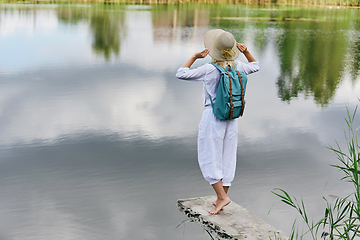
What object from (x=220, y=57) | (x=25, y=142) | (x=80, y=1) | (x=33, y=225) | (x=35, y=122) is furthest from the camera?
(x=80, y=1)

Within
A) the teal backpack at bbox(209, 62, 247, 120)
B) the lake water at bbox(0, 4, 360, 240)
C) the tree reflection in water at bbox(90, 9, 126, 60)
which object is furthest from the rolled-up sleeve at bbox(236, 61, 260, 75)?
the tree reflection in water at bbox(90, 9, 126, 60)

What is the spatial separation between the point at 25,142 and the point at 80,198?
5.37ft

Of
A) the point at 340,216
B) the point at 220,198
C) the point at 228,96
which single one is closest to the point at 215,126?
the point at 228,96

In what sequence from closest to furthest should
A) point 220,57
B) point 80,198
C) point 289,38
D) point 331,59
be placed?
point 220,57, point 80,198, point 331,59, point 289,38

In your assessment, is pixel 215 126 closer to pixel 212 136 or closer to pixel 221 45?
pixel 212 136

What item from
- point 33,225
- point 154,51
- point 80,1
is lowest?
point 33,225

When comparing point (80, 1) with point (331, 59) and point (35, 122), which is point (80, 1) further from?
point (35, 122)

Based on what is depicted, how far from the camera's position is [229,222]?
10.4 ft

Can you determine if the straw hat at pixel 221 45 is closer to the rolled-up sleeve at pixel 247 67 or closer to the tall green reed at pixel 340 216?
the rolled-up sleeve at pixel 247 67

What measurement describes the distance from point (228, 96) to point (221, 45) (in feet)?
1.06

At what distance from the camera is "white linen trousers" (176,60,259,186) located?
10.5 ft

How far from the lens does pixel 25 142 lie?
5.76 m

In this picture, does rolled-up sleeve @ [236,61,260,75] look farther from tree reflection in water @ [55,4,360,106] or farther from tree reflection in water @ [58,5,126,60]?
tree reflection in water @ [58,5,126,60]

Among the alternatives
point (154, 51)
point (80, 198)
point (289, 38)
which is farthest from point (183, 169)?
point (289, 38)
